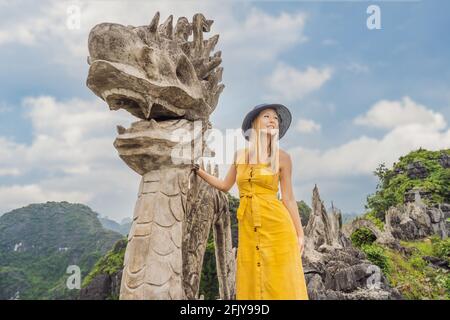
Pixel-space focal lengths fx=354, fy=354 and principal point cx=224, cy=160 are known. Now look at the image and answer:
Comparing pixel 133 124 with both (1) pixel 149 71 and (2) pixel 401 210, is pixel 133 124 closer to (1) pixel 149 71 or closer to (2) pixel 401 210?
(1) pixel 149 71

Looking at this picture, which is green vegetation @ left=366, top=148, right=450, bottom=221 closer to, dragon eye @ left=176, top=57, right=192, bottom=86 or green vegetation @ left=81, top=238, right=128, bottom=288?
green vegetation @ left=81, top=238, right=128, bottom=288

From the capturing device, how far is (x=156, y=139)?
7.73ft

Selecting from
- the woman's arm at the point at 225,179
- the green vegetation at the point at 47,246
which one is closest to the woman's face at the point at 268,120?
the woman's arm at the point at 225,179

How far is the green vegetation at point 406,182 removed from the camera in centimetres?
3284

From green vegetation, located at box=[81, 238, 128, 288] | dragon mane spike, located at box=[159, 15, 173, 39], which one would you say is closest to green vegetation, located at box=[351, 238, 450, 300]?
Answer: green vegetation, located at box=[81, 238, 128, 288]

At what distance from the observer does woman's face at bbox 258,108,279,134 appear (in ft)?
8.17

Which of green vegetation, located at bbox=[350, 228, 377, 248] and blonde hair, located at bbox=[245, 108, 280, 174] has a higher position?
green vegetation, located at bbox=[350, 228, 377, 248]

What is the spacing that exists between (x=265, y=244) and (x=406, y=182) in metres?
37.9

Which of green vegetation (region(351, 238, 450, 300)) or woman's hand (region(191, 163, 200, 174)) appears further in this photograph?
green vegetation (region(351, 238, 450, 300))

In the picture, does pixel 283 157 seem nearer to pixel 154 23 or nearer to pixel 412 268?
pixel 154 23

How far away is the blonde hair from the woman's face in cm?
2
